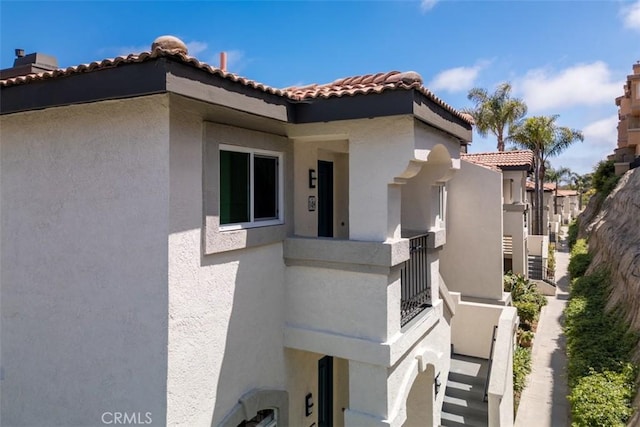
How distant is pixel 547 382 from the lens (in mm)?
14430

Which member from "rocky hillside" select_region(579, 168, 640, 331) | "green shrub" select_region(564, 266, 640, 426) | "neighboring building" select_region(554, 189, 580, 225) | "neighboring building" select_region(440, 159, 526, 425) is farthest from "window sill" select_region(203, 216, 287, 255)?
"neighboring building" select_region(554, 189, 580, 225)

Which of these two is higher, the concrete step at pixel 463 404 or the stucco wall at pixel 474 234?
the stucco wall at pixel 474 234

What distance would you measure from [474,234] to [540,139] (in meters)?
28.2

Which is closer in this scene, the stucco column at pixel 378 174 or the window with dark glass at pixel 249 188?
the window with dark glass at pixel 249 188

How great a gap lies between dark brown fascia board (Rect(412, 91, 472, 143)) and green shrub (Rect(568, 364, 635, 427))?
7.15 meters

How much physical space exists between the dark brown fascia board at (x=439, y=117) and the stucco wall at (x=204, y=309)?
2745 millimetres

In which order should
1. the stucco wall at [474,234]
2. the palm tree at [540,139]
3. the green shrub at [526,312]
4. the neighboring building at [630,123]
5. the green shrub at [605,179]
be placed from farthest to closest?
the palm tree at [540,139] < the neighboring building at [630,123] < the green shrub at [605,179] < the green shrub at [526,312] < the stucco wall at [474,234]

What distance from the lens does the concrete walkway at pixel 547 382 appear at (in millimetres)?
12117

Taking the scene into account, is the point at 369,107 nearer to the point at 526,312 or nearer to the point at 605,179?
the point at 526,312

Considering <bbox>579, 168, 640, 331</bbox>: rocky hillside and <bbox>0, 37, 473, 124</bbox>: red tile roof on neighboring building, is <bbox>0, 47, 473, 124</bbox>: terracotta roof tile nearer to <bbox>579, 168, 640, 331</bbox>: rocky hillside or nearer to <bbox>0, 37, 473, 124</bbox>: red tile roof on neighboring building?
<bbox>0, 37, 473, 124</bbox>: red tile roof on neighboring building

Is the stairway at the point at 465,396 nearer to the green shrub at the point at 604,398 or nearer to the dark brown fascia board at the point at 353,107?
the green shrub at the point at 604,398

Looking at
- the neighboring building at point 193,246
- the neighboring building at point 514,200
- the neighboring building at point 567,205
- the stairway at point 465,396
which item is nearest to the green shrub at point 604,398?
the stairway at point 465,396

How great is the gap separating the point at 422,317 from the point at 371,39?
29.3 ft

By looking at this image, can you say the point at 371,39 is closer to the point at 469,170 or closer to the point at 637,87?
the point at 469,170
